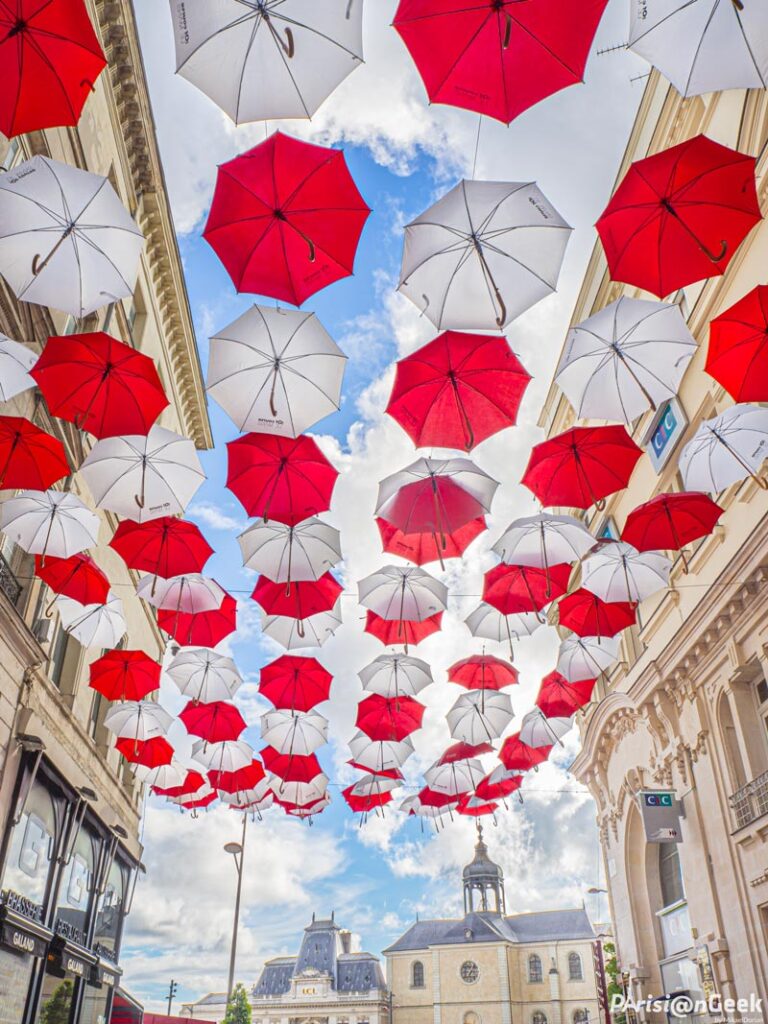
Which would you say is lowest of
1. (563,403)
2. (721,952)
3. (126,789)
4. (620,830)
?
(721,952)

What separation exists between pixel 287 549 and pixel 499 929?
76361mm

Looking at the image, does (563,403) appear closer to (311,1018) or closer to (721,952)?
(721,952)

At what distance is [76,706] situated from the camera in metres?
16.1

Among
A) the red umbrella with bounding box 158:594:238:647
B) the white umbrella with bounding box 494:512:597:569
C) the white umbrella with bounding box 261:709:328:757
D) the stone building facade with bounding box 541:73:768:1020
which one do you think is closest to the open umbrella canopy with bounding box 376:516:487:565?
the white umbrella with bounding box 494:512:597:569

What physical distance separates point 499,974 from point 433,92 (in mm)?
77462

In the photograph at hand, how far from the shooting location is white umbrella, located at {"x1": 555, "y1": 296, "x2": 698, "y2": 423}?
901 cm

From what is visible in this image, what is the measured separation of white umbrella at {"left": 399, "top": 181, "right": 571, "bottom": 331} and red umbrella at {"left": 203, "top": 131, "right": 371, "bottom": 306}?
0.72 metres

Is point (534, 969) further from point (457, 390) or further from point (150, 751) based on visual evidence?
point (457, 390)

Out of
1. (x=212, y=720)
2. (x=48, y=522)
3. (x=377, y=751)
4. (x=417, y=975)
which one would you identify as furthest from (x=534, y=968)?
(x=48, y=522)

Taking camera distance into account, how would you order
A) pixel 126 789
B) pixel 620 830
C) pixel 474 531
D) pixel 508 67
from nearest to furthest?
pixel 508 67
pixel 474 531
pixel 620 830
pixel 126 789

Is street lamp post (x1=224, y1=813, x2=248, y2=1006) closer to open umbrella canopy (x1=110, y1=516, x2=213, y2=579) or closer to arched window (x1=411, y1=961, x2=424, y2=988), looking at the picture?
open umbrella canopy (x1=110, y1=516, x2=213, y2=579)

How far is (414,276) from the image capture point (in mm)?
8062

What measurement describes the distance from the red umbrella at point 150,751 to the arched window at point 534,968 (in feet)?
223

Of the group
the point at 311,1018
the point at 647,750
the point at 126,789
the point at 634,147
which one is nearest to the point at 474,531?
the point at 647,750
